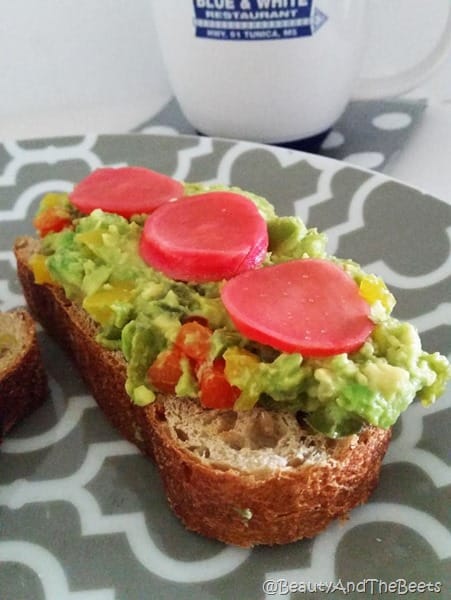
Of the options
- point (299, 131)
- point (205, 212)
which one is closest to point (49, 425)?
point (205, 212)

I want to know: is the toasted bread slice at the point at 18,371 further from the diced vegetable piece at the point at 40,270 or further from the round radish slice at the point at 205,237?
the round radish slice at the point at 205,237

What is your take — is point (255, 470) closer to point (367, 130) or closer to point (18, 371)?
point (18, 371)

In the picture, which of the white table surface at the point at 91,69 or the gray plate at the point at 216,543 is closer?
the gray plate at the point at 216,543

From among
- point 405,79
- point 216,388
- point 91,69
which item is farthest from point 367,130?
point 216,388

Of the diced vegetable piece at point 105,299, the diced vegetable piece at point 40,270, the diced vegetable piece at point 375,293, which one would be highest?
the diced vegetable piece at point 375,293

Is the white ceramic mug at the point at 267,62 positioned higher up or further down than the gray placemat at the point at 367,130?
higher up

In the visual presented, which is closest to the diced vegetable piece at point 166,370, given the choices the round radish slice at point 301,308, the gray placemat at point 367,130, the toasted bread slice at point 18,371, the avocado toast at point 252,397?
the avocado toast at point 252,397

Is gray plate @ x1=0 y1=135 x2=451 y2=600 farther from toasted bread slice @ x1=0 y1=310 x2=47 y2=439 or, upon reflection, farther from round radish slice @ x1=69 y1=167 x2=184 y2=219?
round radish slice @ x1=69 y1=167 x2=184 y2=219

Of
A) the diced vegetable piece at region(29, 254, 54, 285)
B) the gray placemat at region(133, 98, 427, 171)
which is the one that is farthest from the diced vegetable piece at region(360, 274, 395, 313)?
the gray placemat at region(133, 98, 427, 171)
